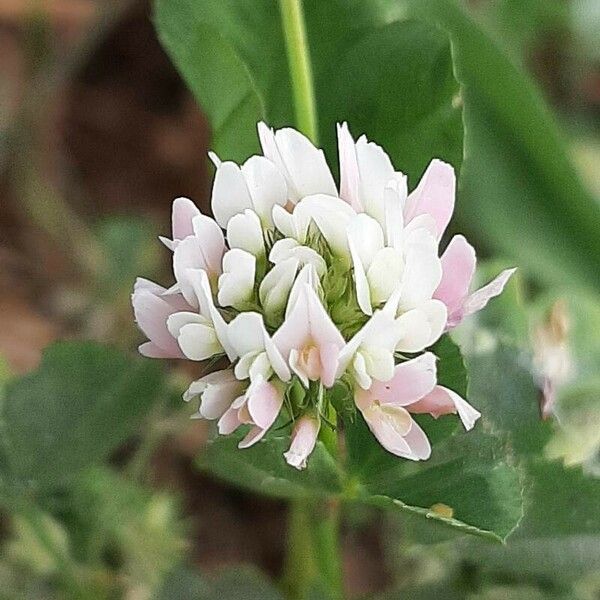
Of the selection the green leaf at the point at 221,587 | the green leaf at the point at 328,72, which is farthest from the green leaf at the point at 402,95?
the green leaf at the point at 221,587

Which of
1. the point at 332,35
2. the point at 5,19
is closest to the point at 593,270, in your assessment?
the point at 332,35

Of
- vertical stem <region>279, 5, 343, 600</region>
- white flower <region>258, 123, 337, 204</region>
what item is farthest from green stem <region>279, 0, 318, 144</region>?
white flower <region>258, 123, 337, 204</region>

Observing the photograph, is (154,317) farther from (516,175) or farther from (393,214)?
(516,175)

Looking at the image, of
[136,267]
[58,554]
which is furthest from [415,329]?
[136,267]

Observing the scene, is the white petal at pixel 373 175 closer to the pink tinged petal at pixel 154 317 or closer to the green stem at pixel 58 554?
the pink tinged petal at pixel 154 317

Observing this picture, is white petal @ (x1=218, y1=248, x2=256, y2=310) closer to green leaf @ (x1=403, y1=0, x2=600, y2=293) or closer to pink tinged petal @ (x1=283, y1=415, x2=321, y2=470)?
pink tinged petal @ (x1=283, y1=415, x2=321, y2=470)

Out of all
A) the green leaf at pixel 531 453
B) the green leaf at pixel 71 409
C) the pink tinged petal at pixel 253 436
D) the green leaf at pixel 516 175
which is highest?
the pink tinged petal at pixel 253 436
